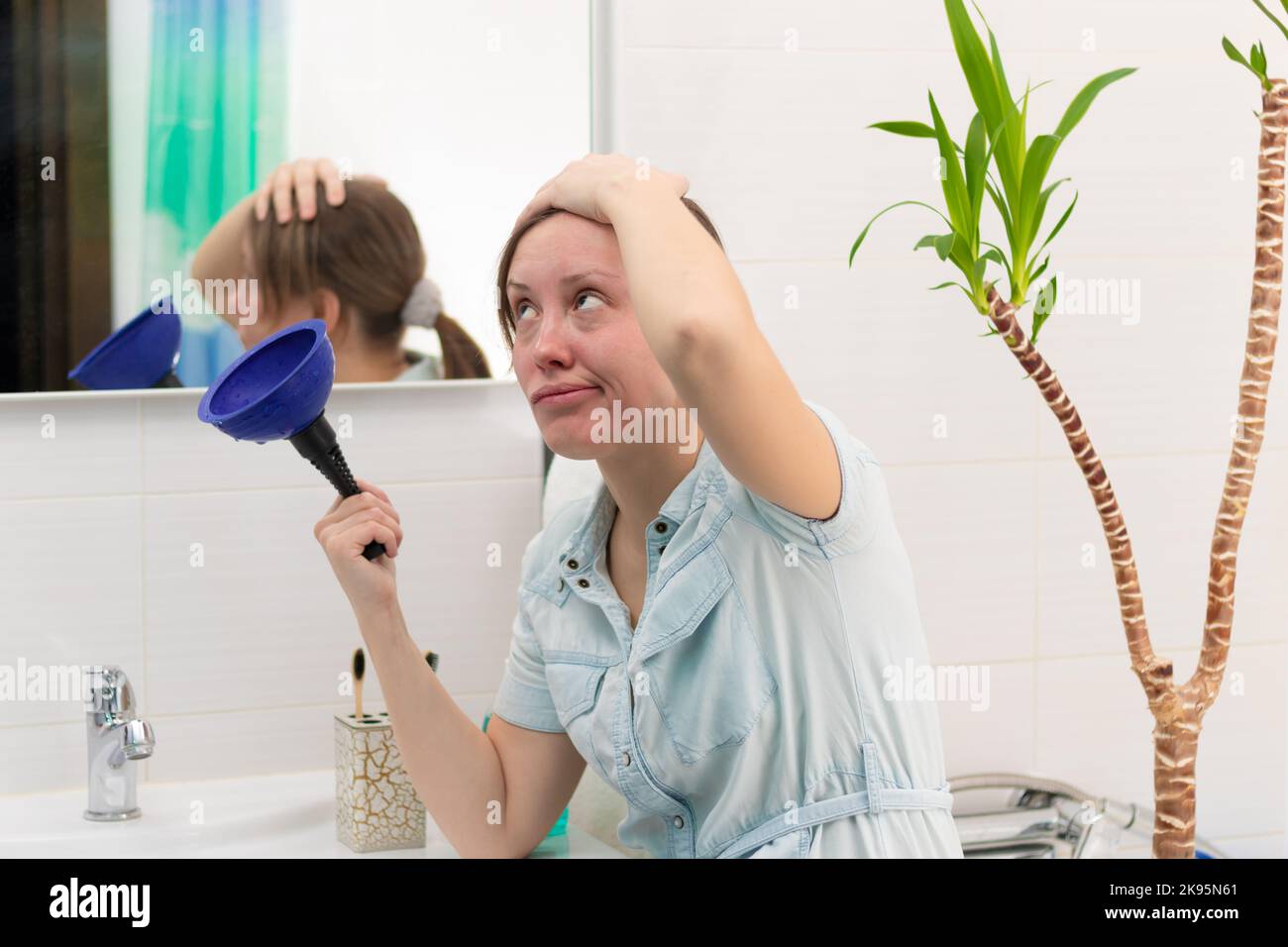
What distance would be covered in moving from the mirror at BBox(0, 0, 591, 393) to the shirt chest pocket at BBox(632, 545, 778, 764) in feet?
1.79

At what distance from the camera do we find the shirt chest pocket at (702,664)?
42.9 inches

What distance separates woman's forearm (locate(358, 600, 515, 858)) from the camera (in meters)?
1.19

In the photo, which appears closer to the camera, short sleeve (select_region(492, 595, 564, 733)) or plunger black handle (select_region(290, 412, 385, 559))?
plunger black handle (select_region(290, 412, 385, 559))

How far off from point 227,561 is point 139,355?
0.25 m

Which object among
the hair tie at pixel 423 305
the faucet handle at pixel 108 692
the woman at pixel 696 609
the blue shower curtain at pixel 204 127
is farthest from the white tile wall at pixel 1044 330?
the faucet handle at pixel 108 692

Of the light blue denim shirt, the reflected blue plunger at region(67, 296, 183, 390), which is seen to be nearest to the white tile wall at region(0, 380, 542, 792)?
the reflected blue plunger at region(67, 296, 183, 390)

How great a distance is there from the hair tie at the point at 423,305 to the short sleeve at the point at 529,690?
417mm

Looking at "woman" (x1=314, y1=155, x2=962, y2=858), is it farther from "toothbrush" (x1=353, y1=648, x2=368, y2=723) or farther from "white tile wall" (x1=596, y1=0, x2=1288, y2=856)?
"white tile wall" (x1=596, y1=0, x2=1288, y2=856)

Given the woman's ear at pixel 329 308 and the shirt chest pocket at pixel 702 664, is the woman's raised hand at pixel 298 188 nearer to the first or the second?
the woman's ear at pixel 329 308

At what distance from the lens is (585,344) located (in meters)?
1.08

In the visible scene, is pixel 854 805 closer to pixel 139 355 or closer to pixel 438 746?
pixel 438 746

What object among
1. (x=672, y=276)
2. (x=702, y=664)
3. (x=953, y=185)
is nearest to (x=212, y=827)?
(x=702, y=664)

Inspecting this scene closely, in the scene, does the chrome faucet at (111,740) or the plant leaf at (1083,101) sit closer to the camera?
the plant leaf at (1083,101)

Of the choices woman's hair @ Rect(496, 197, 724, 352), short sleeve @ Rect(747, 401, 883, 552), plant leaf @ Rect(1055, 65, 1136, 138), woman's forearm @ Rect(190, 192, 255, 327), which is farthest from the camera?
woman's forearm @ Rect(190, 192, 255, 327)
